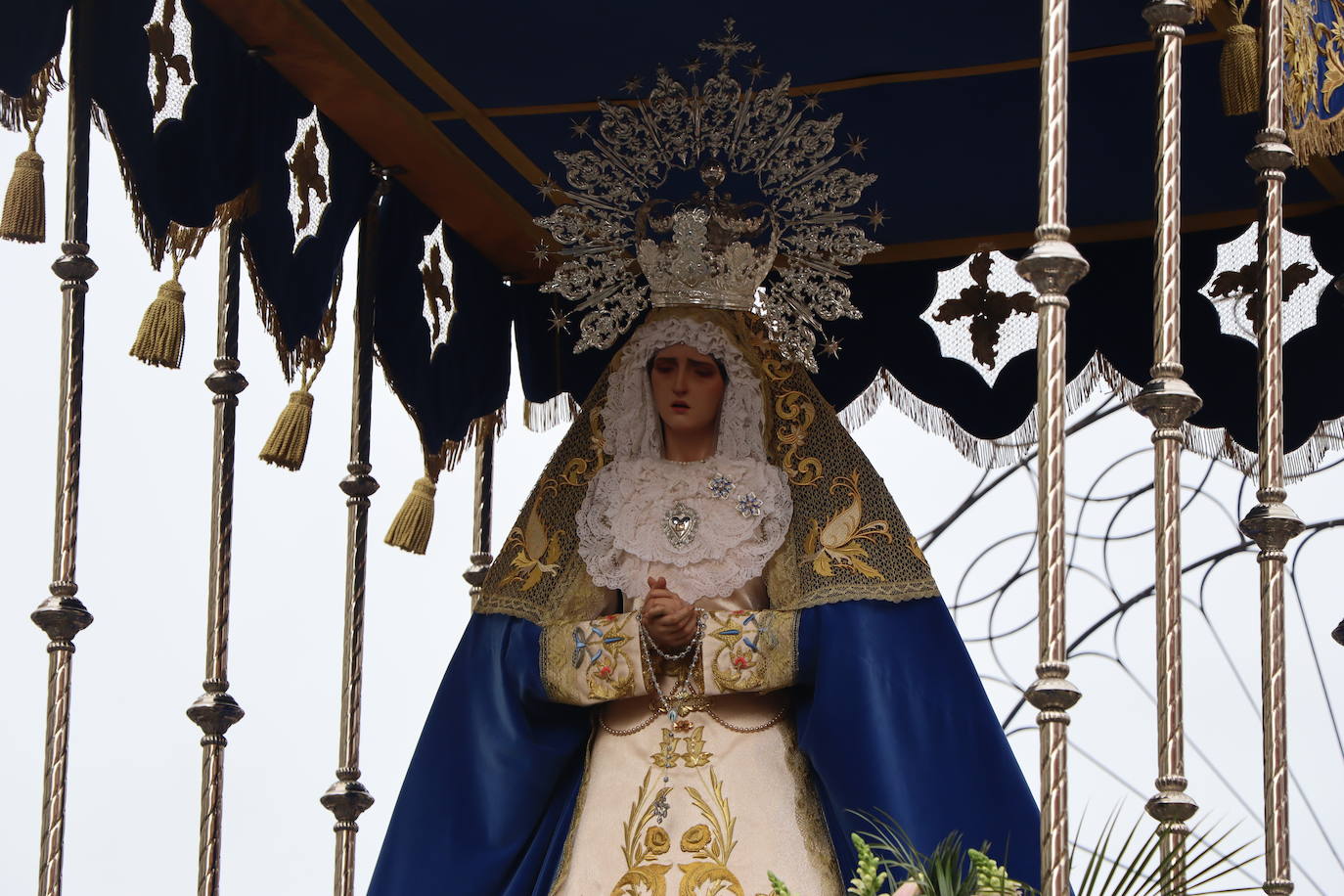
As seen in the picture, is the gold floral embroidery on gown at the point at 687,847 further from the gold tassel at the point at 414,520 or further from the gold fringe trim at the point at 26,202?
the gold fringe trim at the point at 26,202

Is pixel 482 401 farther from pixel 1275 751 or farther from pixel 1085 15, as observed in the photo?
pixel 1275 751

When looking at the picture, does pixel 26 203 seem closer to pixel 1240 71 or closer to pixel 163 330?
pixel 163 330

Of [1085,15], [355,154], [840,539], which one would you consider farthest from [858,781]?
[355,154]

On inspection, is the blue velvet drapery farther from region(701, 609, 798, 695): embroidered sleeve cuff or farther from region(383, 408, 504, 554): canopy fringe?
region(383, 408, 504, 554): canopy fringe

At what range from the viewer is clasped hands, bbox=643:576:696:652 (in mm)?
5141

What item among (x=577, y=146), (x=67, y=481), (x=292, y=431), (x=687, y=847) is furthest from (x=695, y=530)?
(x=67, y=481)

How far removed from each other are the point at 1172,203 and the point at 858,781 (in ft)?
5.14

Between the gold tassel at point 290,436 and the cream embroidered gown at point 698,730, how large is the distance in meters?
0.89

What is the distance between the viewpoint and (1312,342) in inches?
254

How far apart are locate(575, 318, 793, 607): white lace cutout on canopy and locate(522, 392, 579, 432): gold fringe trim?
117 centimetres

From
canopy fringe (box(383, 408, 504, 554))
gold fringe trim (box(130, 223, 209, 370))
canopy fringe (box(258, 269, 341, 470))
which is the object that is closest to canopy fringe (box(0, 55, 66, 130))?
gold fringe trim (box(130, 223, 209, 370))

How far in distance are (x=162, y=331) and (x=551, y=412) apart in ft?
5.60

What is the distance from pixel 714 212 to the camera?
569 cm

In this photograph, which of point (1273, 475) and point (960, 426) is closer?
point (1273, 475)
